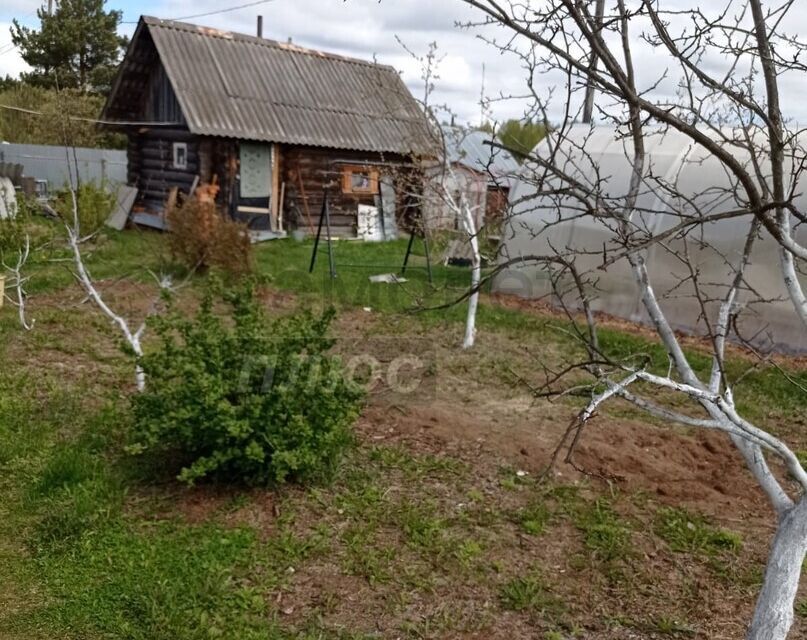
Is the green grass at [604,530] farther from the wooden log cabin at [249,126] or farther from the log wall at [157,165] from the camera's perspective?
the log wall at [157,165]

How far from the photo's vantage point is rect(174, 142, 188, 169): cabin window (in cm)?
1529

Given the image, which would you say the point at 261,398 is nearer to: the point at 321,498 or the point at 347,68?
the point at 321,498

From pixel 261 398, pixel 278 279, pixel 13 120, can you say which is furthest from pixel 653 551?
pixel 13 120

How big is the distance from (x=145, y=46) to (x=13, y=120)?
1037 centimetres

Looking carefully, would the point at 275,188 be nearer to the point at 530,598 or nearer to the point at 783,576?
the point at 530,598

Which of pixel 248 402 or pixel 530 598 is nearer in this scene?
pixel 530 598

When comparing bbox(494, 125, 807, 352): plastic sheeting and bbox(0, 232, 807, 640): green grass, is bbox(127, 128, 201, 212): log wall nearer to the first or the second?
bbox(494, 125, 807, 352): plastic sheeting

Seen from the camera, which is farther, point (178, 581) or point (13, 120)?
point (13, 120)

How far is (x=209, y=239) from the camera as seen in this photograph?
31.6 feet

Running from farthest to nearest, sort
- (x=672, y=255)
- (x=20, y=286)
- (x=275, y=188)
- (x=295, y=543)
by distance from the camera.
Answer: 1. (x=275, y=188)
2. (x=672, y=255)
3. (x=20, y=286)
4. (x=295, y=543)

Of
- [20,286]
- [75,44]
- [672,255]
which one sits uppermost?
[75,44]

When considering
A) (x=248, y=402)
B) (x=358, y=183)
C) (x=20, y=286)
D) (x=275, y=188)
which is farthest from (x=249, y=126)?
(x=248, y=402)

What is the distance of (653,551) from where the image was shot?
3701 millimetres

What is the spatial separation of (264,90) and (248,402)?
1304 cm
